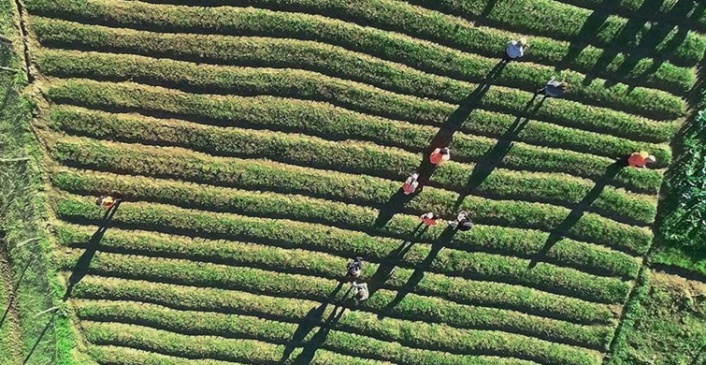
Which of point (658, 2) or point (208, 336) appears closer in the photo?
point (658, 2)

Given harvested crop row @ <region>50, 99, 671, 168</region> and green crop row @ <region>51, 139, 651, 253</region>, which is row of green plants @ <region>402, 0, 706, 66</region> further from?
green crop row @ <region>51, 139, 651, 253</region>

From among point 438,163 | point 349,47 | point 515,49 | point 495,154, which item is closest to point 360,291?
point 438,163

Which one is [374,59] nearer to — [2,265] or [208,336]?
[208,336]

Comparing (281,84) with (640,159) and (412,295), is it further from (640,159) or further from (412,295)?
(640,159)

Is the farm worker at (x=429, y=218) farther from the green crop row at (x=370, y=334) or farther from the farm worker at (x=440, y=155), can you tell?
the green crop row at (x=370, y=334)

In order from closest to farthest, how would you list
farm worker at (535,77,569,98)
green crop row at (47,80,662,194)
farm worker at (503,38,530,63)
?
farm worker at (503,38,530,63), farm worker at (535,77,569,98), green crop row at (47,80,662,194)

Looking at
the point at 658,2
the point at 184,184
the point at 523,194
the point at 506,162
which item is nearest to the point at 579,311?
the point at 523,194

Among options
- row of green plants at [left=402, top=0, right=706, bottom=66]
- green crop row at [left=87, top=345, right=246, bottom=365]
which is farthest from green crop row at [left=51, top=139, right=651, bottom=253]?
green crop row at [left=87, top=345, right=246, bottom=365]
